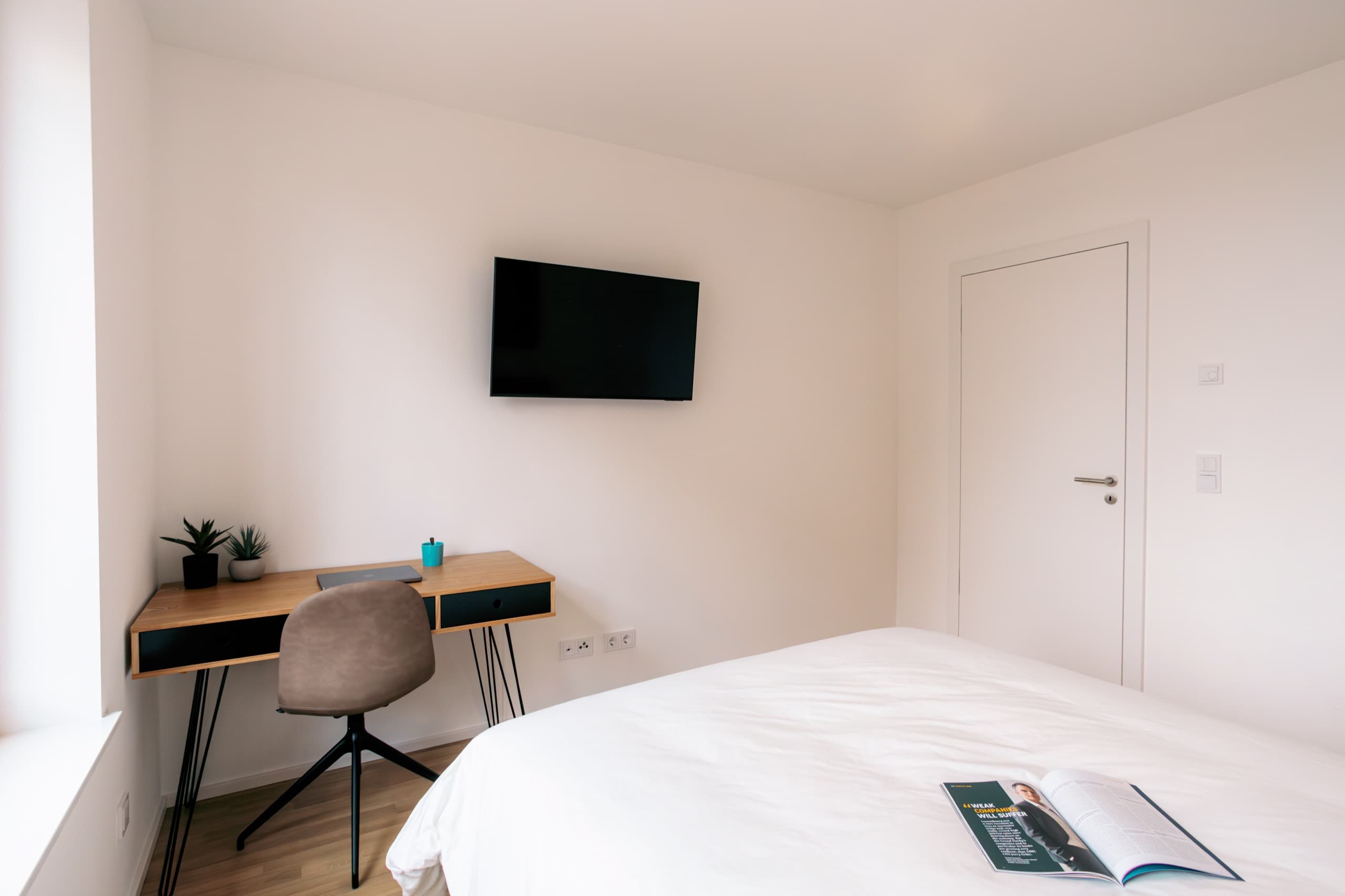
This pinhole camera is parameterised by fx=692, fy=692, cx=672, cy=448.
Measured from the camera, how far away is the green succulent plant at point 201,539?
2.22 meters

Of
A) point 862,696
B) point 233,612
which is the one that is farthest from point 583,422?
point 862,696

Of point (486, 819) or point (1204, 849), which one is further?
point (486, 819)

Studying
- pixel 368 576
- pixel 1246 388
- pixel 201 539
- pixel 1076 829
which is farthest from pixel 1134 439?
pixel 201 539

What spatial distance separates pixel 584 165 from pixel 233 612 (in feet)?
7.24

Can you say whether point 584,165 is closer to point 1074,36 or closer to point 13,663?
point 1074,36

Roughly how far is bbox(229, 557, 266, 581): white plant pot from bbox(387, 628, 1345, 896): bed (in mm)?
1189

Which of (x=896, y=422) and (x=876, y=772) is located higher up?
(x=896, y=422)

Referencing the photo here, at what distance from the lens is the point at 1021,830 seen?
114cm

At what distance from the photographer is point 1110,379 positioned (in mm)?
3029

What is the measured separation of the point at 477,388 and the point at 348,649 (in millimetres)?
1169

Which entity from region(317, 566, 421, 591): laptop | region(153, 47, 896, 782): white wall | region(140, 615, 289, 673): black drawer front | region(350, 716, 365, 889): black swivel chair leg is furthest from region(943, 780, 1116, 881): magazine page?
region(153, 47, 896, 782): white wall

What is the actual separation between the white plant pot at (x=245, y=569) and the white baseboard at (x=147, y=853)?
2.47 ft

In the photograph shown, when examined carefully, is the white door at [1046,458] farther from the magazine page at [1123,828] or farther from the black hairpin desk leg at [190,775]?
the black hairpin desk leg at [190,775]

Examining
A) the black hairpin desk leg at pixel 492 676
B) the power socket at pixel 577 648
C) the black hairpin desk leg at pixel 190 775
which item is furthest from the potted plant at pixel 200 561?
the power socket at pixel 577 648
